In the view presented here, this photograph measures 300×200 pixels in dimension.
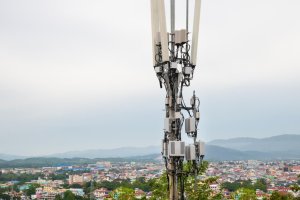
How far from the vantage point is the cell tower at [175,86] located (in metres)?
4.61

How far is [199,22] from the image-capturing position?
5.15m

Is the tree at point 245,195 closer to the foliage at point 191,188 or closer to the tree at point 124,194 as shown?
the foliage at point 191,188

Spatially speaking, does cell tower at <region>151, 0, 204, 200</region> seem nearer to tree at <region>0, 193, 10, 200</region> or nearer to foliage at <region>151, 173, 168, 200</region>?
foliage at <region>151, 173, 168, 200</region>

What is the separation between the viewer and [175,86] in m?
4.84

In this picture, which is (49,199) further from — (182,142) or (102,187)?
(182,142)

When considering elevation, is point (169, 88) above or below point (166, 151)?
above

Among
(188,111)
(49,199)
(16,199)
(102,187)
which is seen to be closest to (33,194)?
(49,199)

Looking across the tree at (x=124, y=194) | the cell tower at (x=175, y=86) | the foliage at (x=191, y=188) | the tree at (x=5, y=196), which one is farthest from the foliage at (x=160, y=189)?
the tree at (x=5, y=196)

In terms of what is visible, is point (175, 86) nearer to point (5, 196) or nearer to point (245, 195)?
point (245, 195)

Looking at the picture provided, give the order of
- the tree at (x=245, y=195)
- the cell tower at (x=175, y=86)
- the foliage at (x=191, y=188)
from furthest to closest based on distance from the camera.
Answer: the tree at (x=245, y=195)
the foliage at (x=191, y=188)
the cell tower at (x=175, y=86)

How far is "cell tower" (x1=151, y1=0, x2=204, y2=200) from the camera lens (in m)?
4.61

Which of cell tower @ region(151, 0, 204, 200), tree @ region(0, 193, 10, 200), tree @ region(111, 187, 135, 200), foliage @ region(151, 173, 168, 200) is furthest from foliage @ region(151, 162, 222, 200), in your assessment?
tree @ region(0, 193, 10, 200)

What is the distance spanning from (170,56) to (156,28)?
43 centimetres

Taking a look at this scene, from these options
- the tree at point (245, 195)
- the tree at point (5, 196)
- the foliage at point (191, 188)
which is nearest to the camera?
the foliage at point (191, 188)
